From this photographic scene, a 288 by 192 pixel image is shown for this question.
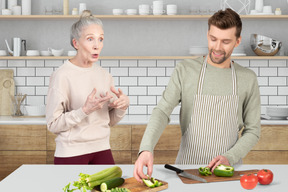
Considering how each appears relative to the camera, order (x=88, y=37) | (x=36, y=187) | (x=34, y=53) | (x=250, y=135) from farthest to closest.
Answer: (x=34, y=53) → (x=88, y=37) → (x=250, y=135) → (x=36, y=187)

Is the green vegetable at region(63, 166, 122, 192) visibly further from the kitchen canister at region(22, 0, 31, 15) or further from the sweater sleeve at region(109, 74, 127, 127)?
the kitchen canister at region(22, 0, 31, 15)

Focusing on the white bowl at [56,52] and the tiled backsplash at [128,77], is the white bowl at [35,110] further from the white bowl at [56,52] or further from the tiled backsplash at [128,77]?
the white bowl at [56,52]

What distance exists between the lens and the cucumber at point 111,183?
5.53 feet

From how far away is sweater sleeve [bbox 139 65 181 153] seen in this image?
6.58ft

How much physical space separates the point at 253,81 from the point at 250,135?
32cm

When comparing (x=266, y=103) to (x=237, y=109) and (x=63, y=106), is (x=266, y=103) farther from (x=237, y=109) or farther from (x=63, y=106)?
(x=63, y=106)

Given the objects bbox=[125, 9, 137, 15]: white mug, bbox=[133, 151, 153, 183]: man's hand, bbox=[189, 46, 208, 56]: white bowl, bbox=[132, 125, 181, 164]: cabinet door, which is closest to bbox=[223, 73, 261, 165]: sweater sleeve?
bbox=[133, 151, 153, 183]: man's hand

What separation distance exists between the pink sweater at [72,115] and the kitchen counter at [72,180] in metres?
0.31

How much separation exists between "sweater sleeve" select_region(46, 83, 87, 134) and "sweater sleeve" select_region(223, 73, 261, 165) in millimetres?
876

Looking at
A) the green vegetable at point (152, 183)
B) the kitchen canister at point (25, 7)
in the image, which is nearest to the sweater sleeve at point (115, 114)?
the green vegetable at point (152, 183)

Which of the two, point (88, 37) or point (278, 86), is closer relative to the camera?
point (88, 37)

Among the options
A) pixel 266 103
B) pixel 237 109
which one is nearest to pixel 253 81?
pixel 237 109

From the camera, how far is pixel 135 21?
4.62 m

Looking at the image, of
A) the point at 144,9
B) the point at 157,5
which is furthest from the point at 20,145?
the point at 157,5
